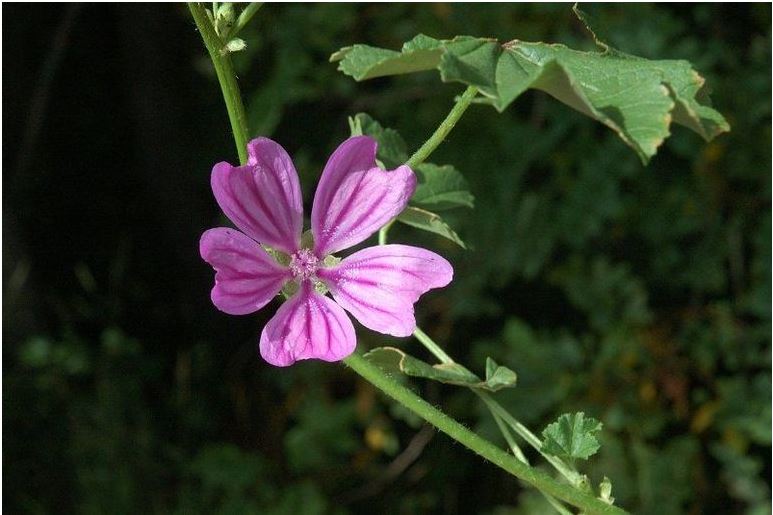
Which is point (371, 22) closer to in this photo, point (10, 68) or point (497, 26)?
point (497, 26)

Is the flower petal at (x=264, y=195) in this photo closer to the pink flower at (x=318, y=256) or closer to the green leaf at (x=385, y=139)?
the pink flower at (x=318, y=256)

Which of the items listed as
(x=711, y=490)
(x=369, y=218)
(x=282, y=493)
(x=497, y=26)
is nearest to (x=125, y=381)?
(x=282, y=493)

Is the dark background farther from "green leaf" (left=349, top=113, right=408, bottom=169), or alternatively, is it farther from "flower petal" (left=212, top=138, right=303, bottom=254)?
"flower petal" (left=212, top=138, right=303, bottom=254)

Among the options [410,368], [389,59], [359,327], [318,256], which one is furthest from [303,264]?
[359,327]

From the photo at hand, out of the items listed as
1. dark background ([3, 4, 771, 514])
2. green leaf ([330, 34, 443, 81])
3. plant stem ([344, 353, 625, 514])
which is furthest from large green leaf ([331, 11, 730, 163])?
dark background ([3, 4, 771, 514])

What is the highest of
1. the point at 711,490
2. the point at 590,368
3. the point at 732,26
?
the point at 732,26

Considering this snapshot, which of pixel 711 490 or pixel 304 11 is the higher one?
pixel 304 11
